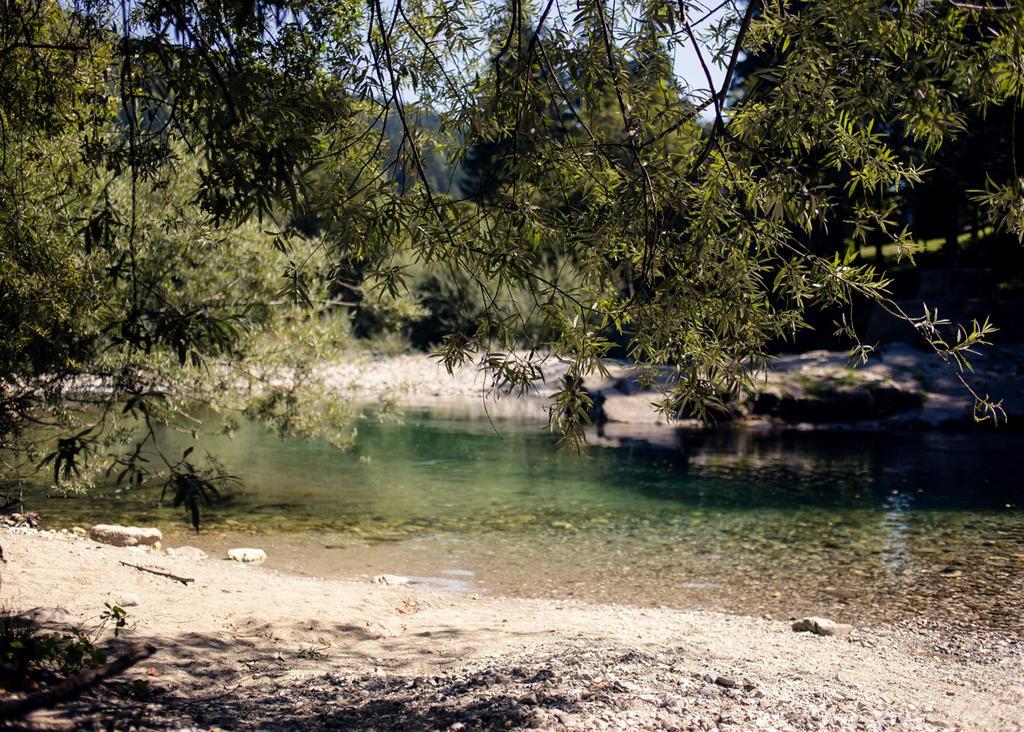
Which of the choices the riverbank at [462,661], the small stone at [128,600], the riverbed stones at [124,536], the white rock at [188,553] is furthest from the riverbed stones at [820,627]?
the riverbed stones at [124,536]

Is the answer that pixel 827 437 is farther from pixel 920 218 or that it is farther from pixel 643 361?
pixel 643 361

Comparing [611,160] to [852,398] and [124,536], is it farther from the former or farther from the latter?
[852,398]

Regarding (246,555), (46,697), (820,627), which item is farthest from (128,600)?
(820,627)

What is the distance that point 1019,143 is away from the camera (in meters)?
24.8

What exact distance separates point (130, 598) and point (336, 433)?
23.1ft

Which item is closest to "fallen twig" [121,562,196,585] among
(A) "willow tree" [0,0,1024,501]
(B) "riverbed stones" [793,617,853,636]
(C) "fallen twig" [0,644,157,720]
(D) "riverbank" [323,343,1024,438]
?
(A) "willow tree" [0,0,1024,501]

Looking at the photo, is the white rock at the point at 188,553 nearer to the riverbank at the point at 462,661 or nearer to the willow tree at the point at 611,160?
the riverbank at the point at 462,661

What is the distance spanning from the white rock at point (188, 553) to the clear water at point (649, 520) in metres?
0.89

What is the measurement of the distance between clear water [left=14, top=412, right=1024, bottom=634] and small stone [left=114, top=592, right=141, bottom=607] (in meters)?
3.66

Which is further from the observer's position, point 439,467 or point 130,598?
point 439,467

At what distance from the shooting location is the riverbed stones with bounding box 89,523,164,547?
1122cm

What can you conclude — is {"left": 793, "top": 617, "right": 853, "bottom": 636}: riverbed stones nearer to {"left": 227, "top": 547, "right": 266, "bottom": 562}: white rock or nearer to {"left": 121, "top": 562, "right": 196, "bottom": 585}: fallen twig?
{"left": 121, "top": 562, "right": 196, "bottom": 585}: fallen twig

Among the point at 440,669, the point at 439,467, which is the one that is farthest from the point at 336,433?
the point at 440,669

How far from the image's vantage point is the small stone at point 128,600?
24.3 feet
